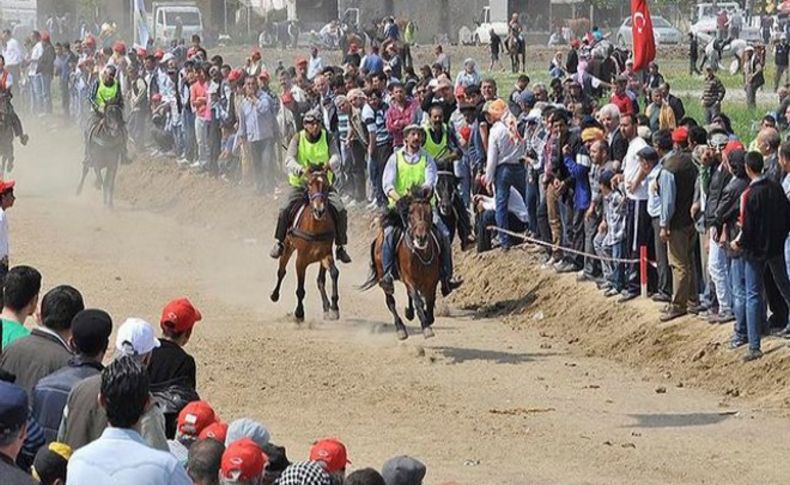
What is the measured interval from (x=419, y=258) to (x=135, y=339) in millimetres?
10970

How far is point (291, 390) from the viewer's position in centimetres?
1897

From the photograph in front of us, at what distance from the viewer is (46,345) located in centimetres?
1055

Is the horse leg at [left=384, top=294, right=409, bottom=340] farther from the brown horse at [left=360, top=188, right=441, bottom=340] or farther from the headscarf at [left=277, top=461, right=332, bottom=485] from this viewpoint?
the headscarf at [left=277, top=461, right=332, bottom=485]

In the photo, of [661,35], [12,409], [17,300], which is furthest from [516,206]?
[661,35]

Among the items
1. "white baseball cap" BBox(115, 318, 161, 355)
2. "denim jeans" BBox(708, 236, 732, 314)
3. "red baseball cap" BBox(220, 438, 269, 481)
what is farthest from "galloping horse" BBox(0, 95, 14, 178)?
"red baseball cap" BBox(220, 438, 269, 481)

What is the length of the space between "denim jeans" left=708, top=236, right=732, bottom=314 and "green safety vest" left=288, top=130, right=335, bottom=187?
5.53 meters

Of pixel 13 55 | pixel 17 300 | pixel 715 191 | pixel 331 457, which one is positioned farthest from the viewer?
pixel 13 55

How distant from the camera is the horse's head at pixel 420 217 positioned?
20.6m

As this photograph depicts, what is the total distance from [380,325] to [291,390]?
4174mm

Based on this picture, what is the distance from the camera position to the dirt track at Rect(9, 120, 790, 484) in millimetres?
15594

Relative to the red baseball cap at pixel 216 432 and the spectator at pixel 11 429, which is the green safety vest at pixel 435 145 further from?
the spectator at pixel 11 429

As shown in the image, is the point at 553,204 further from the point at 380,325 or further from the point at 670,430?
the point at 670,430

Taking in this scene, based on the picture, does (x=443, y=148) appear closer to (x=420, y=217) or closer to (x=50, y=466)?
(x=420, y=217)

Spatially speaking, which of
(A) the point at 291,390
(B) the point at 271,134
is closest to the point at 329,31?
(B) the point at 271,134
